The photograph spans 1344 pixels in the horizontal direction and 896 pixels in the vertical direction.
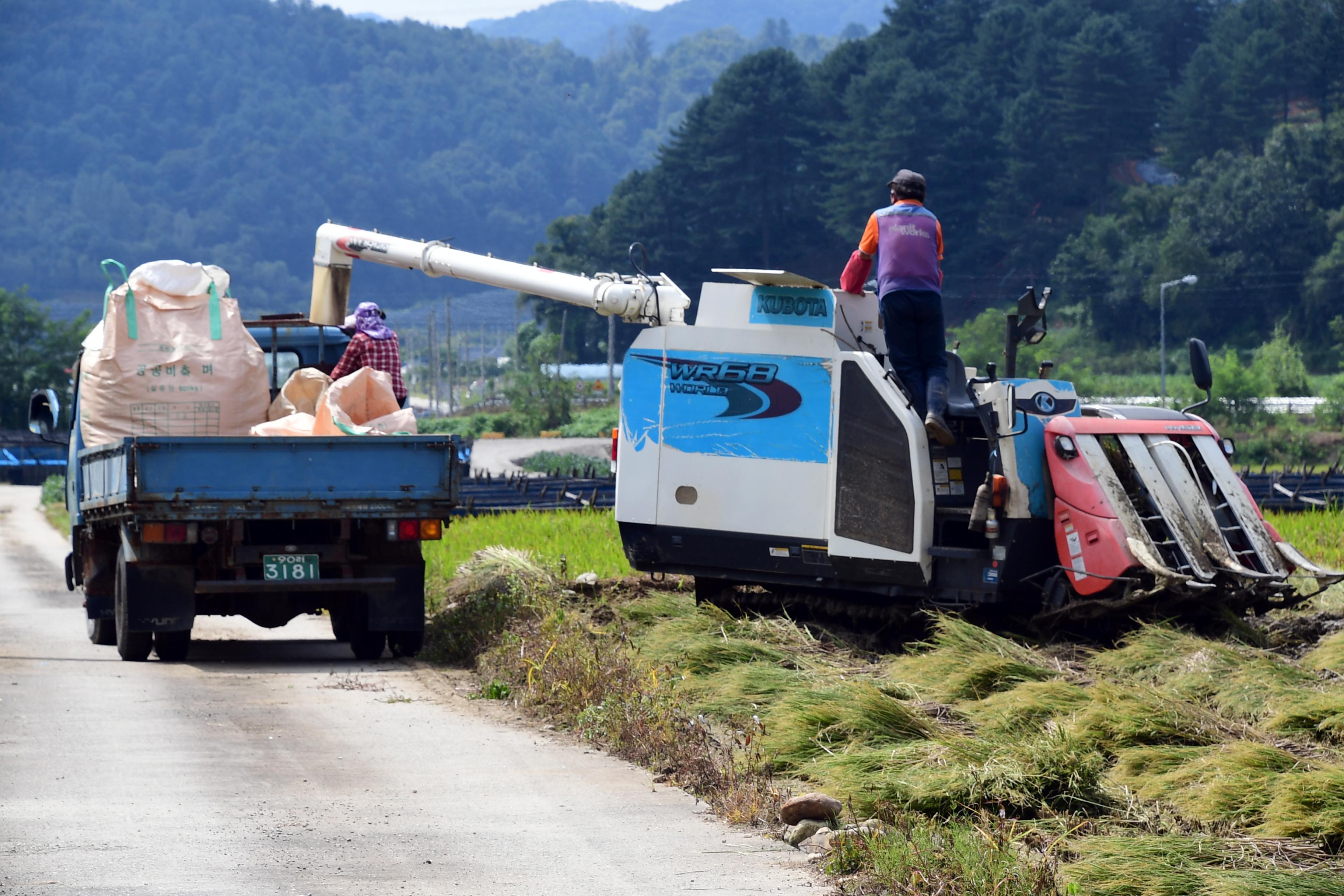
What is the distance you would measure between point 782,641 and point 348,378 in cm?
450

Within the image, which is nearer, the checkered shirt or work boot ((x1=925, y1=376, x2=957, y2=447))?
work boot ((x1=925, y1=376, x2=957, y2=447))

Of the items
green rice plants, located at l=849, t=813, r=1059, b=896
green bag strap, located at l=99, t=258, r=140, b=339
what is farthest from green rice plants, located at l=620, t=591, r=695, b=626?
green rice plants, located at l=849, t=813, r=1059, b=896

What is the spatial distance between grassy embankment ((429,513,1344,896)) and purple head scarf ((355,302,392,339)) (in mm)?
2996

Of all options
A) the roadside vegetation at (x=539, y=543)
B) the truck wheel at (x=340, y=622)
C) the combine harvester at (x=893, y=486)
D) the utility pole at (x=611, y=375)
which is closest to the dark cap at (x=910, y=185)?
the combine harvester at (x=893, y=486)

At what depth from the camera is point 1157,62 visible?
106250mm

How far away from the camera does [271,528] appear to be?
1296 cm

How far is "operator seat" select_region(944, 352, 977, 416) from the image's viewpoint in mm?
10609

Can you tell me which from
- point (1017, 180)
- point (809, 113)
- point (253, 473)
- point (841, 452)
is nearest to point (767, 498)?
point (841, 452)

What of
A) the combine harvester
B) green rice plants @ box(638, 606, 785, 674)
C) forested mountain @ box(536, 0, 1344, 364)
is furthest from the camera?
forested mountain @ box(536, 0, 1344, 364)

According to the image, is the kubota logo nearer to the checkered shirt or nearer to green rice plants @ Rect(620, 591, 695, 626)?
green rice plants @ Rect(620, 591, 695, 626)

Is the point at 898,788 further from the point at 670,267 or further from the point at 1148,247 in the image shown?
the point at 670,267

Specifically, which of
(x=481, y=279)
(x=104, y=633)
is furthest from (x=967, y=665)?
(x=104, y=633)

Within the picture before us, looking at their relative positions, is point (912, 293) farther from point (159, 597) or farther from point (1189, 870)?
point (159, 597)

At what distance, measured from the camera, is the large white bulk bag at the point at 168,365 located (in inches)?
525
